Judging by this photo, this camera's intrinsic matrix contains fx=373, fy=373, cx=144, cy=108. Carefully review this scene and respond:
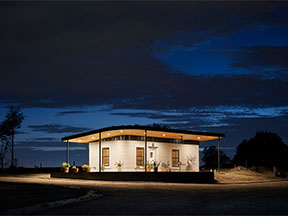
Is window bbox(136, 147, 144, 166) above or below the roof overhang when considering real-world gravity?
below

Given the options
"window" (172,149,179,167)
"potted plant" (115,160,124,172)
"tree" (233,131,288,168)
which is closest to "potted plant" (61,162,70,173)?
"potted plant" (115,160,124,172)

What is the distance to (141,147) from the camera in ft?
81.8

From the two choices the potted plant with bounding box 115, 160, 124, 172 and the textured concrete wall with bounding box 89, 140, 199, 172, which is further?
the textured concrete wall with bounding box 89, 140, 199, 172

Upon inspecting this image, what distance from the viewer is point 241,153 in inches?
2569

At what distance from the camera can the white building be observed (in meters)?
23.1

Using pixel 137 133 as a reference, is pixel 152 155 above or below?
below

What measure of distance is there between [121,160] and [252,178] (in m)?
8.20

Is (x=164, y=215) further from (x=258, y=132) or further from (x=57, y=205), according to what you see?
(x=258, y=132)

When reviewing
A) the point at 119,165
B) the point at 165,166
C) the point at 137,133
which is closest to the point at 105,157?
the point at 119,165

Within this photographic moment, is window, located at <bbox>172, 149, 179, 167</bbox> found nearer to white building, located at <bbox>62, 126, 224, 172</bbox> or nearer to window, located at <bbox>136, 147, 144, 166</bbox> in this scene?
white building, located at <bbox>62, 126, 224, 172</bbox>

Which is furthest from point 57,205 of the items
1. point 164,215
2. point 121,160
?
point 121,160

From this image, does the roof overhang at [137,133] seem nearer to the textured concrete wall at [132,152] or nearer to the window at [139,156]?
the textured concrete wall at [132,152]

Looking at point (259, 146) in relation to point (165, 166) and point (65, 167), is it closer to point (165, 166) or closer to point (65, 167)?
point (165, 166)

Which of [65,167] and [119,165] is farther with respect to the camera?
[65,167]
